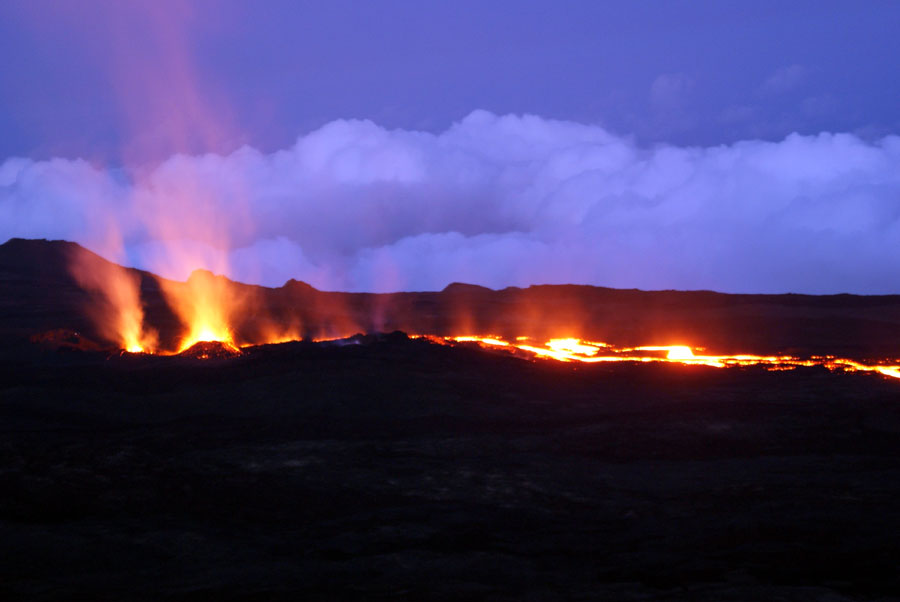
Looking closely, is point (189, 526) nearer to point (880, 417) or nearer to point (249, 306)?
point (880, 417)

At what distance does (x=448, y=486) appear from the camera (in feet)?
41.0

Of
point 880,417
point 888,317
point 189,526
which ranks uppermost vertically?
point 888,317

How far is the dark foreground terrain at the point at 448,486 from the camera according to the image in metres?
9.04

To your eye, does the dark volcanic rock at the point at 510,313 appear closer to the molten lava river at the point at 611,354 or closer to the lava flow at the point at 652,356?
the molten lava river at the point at 611,354

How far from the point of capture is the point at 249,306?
160ft

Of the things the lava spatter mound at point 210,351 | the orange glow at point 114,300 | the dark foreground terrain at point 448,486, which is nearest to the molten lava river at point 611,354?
the lava spatter mound at point 210,351

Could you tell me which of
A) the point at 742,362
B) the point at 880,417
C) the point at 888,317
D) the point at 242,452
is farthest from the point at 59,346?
the point at 888,317

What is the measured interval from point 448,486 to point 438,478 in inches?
17.9

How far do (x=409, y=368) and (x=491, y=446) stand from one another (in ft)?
24.6

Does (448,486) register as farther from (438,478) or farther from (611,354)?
(611,354)

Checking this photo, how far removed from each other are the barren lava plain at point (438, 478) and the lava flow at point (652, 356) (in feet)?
9.10

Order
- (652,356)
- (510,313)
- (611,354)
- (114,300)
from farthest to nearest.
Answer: (114,300)
(510,313)
(611,354)
(652,356)

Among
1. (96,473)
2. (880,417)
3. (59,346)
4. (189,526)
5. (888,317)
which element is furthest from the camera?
(888,317)

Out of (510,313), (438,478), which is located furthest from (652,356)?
(510,313)
